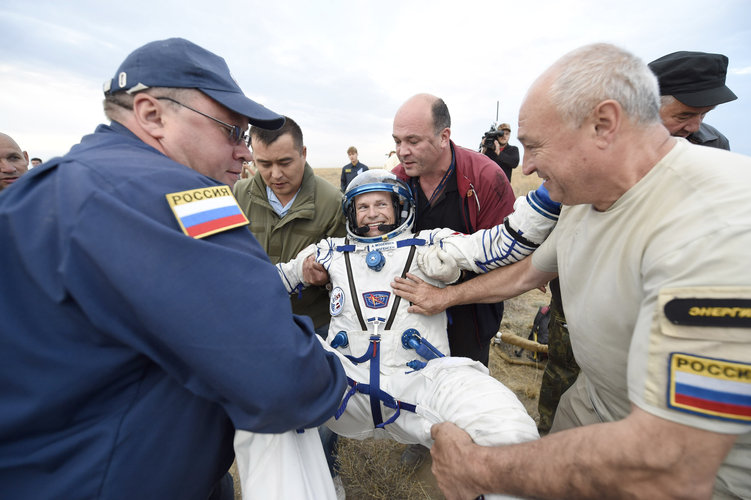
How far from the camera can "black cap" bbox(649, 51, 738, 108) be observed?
2.57 metres

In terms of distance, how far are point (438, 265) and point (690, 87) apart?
2299mm

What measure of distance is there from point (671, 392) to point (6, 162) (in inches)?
221

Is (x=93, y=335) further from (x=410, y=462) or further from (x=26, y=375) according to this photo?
(x=410, y=462)

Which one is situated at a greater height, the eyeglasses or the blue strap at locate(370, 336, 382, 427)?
the eyeglasses

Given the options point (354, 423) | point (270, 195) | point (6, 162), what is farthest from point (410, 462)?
point (6, 162)

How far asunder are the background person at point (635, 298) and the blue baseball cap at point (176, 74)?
4.48 feet

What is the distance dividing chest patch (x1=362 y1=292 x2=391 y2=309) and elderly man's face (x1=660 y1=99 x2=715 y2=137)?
99.2 inches

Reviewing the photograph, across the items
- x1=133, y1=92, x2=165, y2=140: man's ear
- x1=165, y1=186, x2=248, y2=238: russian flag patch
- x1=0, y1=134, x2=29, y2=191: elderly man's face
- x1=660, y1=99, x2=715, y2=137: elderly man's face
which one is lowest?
x1=165, y1=186, x2=248, y2=238: russian flag patch

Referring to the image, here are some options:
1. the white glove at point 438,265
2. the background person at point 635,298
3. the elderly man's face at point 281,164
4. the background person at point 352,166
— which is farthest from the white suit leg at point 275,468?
the background person at point 352,166

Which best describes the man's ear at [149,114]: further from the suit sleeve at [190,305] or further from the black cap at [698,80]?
the black cap at [698,80]

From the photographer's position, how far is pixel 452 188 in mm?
3270

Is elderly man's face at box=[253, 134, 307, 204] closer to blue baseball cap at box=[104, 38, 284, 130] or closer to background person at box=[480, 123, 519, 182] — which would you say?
blue baseball cap at box=[104, 38, 284, 130]

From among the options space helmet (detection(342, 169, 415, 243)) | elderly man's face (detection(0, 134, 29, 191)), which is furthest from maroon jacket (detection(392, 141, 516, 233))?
elderly man's face (detection(0, 134, 29, 191))

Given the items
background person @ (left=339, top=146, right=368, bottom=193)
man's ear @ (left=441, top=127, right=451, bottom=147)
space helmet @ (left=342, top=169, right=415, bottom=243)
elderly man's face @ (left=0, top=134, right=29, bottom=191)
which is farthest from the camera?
background person @ (left=339, top=146, right=368, bottom=193)
